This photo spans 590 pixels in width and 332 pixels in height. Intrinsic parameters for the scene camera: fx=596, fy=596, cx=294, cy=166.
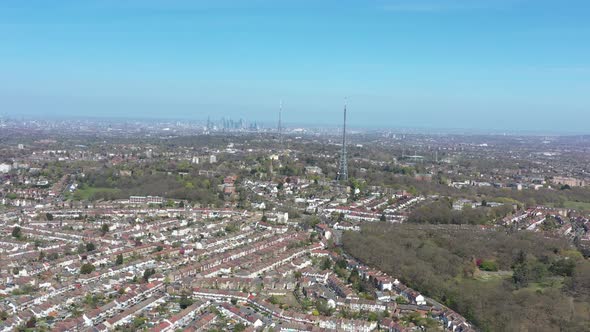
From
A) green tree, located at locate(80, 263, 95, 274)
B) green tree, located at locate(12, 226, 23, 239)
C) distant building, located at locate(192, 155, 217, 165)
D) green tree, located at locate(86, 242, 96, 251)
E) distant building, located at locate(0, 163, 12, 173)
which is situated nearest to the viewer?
green tree, located at locate(80, 263, 95, 274)

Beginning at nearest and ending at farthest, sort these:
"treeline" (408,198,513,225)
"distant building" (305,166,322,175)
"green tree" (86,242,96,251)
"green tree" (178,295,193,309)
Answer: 1. "green tree" (178,295,193,309)
2. "green tree" (86,242,96,251)
3. "treeline" (408,198,513,225)
4. "distant building" (305,166,322,175)

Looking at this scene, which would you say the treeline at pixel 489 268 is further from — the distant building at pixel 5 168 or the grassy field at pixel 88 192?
the distant building at pixel 5 168

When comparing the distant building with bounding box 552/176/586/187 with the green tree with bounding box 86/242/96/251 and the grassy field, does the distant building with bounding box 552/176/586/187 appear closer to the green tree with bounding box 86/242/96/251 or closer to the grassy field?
the grassy field

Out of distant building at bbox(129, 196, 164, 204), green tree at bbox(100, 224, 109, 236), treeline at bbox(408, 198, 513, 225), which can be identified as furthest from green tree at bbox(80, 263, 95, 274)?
treeline at bbox(408, 198, 513, 225)

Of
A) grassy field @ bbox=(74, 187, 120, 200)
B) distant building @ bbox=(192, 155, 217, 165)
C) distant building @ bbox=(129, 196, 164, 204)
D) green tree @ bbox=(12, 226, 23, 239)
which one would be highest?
distant building @ bbox=(192, 155, 217, 165)

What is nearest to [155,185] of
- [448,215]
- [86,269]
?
[448,215]

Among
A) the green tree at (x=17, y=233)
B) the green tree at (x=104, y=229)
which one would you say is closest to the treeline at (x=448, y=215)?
the green tree at (x=104, y=229)

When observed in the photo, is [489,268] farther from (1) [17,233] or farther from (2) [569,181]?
(2) [569,181]
